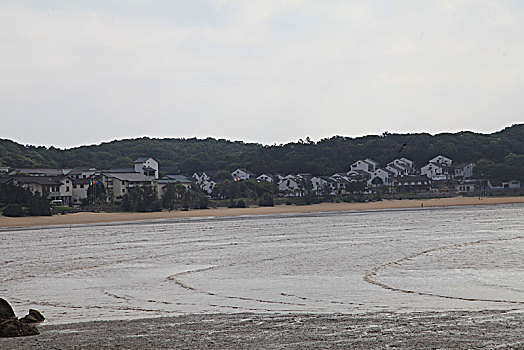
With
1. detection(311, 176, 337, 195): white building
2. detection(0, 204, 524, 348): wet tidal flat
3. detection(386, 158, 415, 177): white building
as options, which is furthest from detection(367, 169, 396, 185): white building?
detection(0, 204, 524, 348): wet tidal flat

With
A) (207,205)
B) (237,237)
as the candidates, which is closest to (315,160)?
(207,205)

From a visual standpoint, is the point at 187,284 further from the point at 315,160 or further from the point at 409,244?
the point at 315,160

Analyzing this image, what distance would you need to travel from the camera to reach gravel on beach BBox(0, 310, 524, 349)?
7900mm

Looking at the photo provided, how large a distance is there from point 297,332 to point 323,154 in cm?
10716

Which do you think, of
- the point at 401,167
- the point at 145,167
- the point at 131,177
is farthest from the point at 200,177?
the point at 401,167

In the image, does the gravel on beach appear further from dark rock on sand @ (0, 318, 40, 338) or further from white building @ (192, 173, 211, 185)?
white building @ (192, 173, 211, 185)

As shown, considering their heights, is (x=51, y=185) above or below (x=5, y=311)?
above

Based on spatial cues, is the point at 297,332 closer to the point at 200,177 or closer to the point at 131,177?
the point at 131,177

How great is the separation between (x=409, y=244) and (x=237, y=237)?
9830mm

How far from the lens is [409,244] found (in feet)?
83.8

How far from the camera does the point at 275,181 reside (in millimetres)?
93750

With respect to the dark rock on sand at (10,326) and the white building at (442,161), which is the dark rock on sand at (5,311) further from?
the white building at (442,161)

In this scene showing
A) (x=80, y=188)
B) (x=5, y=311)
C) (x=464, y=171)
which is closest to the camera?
(x=5, y=311)

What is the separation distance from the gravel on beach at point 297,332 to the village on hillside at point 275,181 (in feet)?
182
